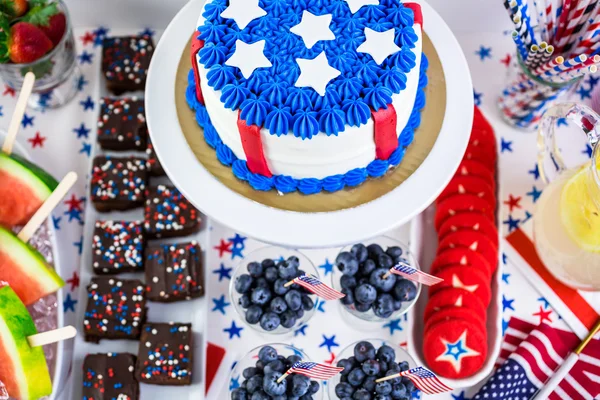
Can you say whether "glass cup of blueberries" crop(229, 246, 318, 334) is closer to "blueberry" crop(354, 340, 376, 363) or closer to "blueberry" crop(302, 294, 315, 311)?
"blueberry" crop(302, 294, 315, 311)

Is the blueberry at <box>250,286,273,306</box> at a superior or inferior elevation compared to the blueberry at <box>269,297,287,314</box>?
superior

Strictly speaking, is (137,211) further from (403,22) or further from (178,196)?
(403,22)

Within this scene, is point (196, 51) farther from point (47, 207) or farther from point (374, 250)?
point (374, 250)

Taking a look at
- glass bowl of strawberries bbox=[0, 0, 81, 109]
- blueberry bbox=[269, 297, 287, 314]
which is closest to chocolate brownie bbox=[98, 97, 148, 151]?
glass bowl of strawberries bbox=[0, 0, 81, 109]

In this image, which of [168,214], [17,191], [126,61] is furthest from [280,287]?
[126,61]

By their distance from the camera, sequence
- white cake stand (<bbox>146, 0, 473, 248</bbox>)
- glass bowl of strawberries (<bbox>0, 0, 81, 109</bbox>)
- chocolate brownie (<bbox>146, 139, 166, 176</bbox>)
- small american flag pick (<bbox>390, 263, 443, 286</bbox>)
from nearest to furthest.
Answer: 1. white cake stand (<bbox>146, 0, 473, 248</bbox>)
2. small american flag pick (<bbox>390, 263, 443, 286</bbox>)
3. glass bowl of strawberries (<bbox>0, 0, 81, 109</bbox>)
4. chocolate brownie (<bbox>146, 139, 166, 176</bbox>)

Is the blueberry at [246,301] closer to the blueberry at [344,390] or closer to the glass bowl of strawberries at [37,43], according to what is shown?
the blueberry at [344,390]

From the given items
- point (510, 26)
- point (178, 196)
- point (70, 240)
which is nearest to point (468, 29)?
point (510, 26)
